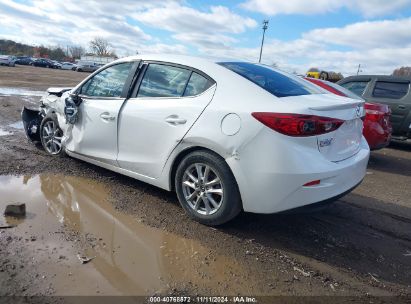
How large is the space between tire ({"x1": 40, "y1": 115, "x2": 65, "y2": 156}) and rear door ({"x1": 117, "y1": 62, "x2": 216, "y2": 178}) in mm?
1688

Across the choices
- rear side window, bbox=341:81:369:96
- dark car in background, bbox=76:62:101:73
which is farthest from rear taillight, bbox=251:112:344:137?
dark car in background, bbox=76:62:101:73

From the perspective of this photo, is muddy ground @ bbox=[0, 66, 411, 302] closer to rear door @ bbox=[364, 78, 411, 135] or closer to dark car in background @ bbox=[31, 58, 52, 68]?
rear door @ bbox=[364, 78, 411, 135]

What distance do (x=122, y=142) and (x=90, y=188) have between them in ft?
2.66

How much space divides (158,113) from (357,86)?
263 inches

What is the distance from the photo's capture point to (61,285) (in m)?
2.74

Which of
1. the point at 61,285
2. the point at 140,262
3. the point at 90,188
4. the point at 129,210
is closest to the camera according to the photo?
the point at 61,285

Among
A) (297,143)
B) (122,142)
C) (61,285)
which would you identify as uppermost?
(297,143)

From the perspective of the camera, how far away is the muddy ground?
2.88 m

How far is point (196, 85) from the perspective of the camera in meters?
3.88

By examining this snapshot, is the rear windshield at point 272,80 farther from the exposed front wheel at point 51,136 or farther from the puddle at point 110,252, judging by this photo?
the exposed front wheel at point 51,136

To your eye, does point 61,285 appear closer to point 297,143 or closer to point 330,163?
point 297,143

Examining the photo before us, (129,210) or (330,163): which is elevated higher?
(330,163)

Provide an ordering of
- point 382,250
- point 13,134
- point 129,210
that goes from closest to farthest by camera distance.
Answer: point 382,250
point 129,210
point 13,134

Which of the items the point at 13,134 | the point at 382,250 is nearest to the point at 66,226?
the point at 382,250
